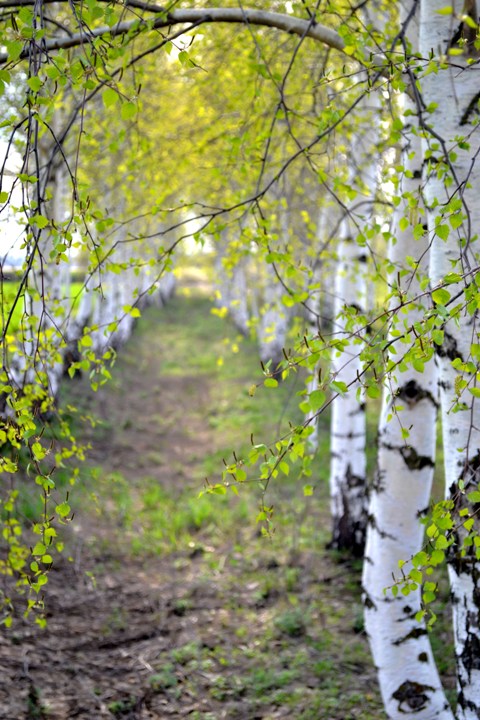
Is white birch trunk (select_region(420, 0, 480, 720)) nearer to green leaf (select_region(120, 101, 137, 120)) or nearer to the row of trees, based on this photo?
the row of trees

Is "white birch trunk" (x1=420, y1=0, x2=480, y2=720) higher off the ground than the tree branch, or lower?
lower

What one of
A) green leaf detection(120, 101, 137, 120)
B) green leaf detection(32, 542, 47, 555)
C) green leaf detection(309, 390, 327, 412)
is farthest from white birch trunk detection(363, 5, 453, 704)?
green leaf detection(32, 542, 47, 555)

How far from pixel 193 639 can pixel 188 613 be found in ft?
1.49

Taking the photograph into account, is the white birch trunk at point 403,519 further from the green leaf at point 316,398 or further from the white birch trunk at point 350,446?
the white birch trunk at point 350,446

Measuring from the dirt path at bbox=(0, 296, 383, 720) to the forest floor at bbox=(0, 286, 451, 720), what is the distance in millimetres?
13

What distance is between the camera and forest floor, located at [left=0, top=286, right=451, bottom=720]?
4496 millimetres

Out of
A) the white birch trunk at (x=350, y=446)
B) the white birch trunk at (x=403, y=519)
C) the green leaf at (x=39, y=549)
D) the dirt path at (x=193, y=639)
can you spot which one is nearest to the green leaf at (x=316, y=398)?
the green leaf at (x=39, y=549)

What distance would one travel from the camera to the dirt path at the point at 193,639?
445cm

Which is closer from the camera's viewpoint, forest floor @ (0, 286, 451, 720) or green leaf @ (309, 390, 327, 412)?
green leaf @ (309, 390, 327, 412)

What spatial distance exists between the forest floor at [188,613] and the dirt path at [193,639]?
0.01m

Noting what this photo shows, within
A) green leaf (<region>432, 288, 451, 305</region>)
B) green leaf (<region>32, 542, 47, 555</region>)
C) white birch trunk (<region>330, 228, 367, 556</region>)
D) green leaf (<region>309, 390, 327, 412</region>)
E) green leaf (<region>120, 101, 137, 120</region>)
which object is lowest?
green leaf (<region>32, 542, 47, 555</region>)

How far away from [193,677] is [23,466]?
4013mm

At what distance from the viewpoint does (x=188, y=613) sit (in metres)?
5.87

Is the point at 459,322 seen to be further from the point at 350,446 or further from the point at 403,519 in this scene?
the point at 350,446
